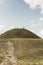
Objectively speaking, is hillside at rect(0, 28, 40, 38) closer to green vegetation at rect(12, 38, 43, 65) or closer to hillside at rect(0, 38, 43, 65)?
hillside at rect(0, 38, 43, 65)

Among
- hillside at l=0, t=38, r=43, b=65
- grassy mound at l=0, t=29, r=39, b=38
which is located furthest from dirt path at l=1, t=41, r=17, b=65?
grassy mound at l=0, t=29, r=39, b=38

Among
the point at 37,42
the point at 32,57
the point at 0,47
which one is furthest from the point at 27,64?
the point at 37,42

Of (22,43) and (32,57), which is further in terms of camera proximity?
(22,43)

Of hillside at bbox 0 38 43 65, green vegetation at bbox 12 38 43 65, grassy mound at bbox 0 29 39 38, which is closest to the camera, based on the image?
green vegetation at bbox 12 38 43 65

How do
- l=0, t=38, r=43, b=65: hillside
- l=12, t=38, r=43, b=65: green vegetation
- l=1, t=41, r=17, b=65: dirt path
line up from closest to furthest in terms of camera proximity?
l=1, t=41, r=17, b=65: dirt path, l=12, t=38, r=43, b=65: green vegetation, l=0, t=38, r=43, b=65: hillside

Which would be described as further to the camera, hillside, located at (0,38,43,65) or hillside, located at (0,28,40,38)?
hillside, located at (0,28,40,38)

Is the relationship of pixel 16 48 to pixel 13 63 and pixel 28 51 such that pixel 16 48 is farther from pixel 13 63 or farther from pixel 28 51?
pixel 13 63

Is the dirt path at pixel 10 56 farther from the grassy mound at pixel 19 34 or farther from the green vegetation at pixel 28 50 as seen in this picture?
the grassy mound at pixel 19 34

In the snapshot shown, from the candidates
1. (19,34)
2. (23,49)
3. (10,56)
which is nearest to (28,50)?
(23,49)

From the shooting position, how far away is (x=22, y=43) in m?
61.7

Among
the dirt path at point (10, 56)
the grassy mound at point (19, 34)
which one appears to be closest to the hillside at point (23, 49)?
the dirt path at point (10, 56)

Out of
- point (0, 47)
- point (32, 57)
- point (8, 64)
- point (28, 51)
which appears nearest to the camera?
point (8, 64)

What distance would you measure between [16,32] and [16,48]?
41270mm

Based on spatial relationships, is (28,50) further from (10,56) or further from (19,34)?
(19,34)
